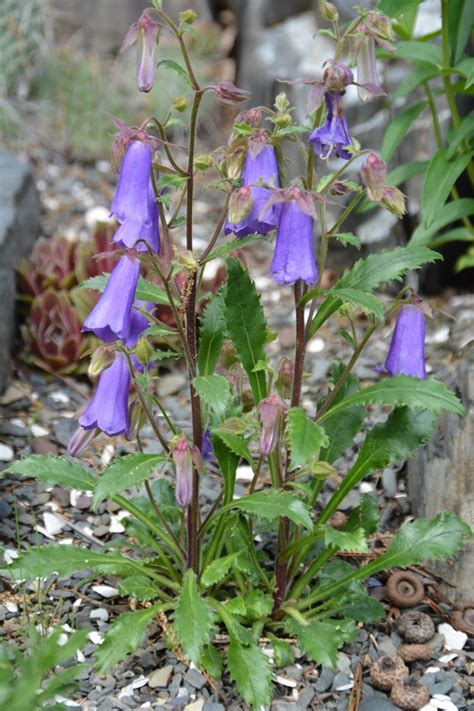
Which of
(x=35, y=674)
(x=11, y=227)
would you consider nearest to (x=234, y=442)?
(x=35, y=674)

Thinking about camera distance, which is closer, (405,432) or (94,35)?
(405,432)

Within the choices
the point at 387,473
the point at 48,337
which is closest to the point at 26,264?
the point at 48,337

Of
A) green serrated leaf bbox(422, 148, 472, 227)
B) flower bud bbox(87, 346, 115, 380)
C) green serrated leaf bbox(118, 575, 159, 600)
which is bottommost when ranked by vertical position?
green serrated leaf bbox(118, 575, 159, 600)

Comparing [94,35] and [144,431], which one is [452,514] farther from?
[94,35]

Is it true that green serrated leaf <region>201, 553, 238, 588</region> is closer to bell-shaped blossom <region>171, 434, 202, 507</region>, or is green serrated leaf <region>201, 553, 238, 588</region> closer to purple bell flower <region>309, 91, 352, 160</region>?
bell-shaped blossom <region>171, 434, 202, 507</region>

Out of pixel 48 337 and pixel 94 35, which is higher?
pixel 94 35

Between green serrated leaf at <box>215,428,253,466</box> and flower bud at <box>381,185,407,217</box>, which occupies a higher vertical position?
flower bud at <box>381,185,407,217</box>

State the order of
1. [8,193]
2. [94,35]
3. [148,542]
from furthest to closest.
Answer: [94,35], [8,193], [148,542]

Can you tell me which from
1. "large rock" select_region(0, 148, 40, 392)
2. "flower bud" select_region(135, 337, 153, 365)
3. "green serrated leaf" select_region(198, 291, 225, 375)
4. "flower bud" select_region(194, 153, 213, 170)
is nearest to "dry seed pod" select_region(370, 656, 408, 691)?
"green serrated leaf" select_region(198, 291, 225, 375)
